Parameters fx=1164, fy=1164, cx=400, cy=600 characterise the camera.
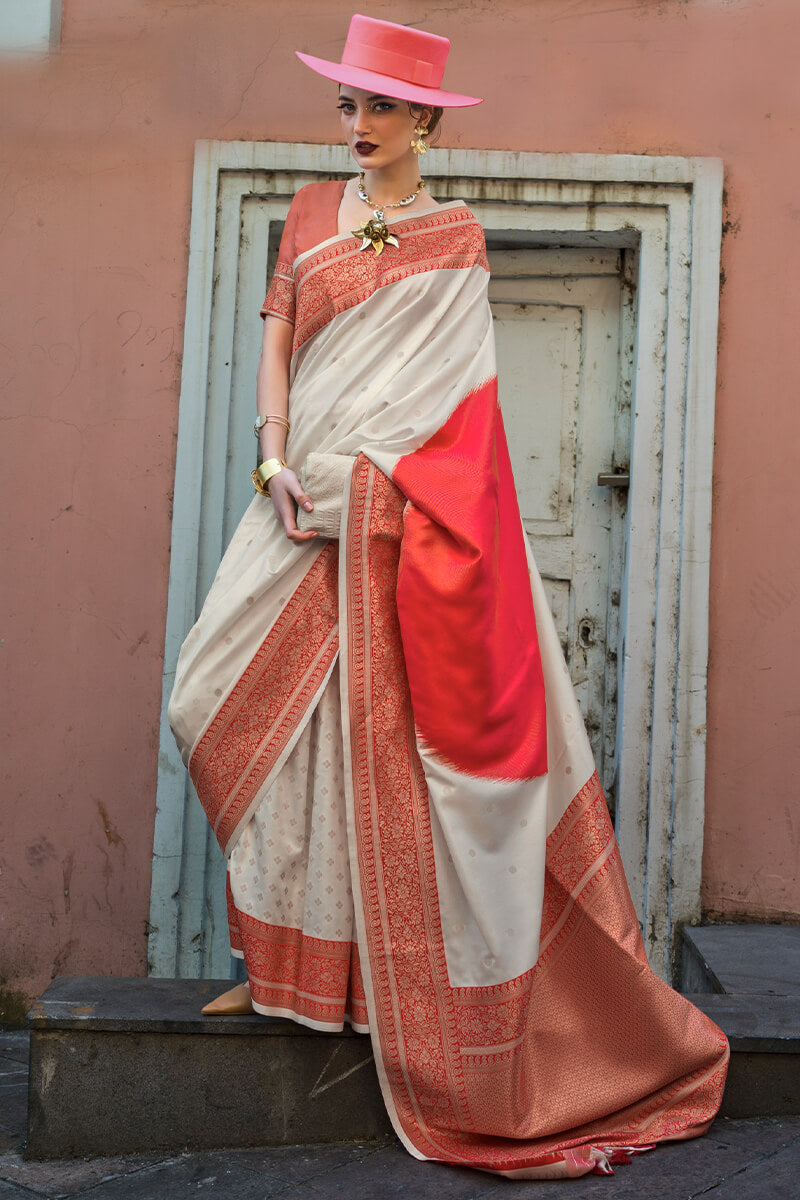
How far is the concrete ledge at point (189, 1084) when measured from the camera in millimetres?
2156

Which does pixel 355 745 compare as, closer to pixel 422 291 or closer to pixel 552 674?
pixel 552 674

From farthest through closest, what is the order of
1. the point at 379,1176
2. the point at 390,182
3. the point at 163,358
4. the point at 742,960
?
the point at 163,358, the point at 742,960, the point at 390,182, the point at 379,1176

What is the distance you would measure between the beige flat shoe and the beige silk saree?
0.09 meters

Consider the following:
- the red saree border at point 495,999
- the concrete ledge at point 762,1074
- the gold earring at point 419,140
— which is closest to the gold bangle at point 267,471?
the red saree border at point 495,999

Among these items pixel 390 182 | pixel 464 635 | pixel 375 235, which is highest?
pixel 390 182

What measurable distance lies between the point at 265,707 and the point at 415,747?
29 cm

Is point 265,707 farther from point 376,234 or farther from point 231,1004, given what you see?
point 376,234

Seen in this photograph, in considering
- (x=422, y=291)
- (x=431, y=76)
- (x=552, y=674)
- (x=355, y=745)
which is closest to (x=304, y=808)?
(x=355, y=745)

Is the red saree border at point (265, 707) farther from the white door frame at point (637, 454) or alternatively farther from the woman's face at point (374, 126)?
Result: the white door frame at point (637, 454)

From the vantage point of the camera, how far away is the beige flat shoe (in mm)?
2190

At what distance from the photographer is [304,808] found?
216cm

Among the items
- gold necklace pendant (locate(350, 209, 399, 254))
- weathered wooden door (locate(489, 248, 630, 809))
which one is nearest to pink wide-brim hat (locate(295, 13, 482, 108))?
gold necklace pendant (locate(350, 209, 399, 254))

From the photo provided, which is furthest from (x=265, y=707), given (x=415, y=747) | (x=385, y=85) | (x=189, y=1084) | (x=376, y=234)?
(x=385, y=85)

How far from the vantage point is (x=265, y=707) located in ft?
7.12
